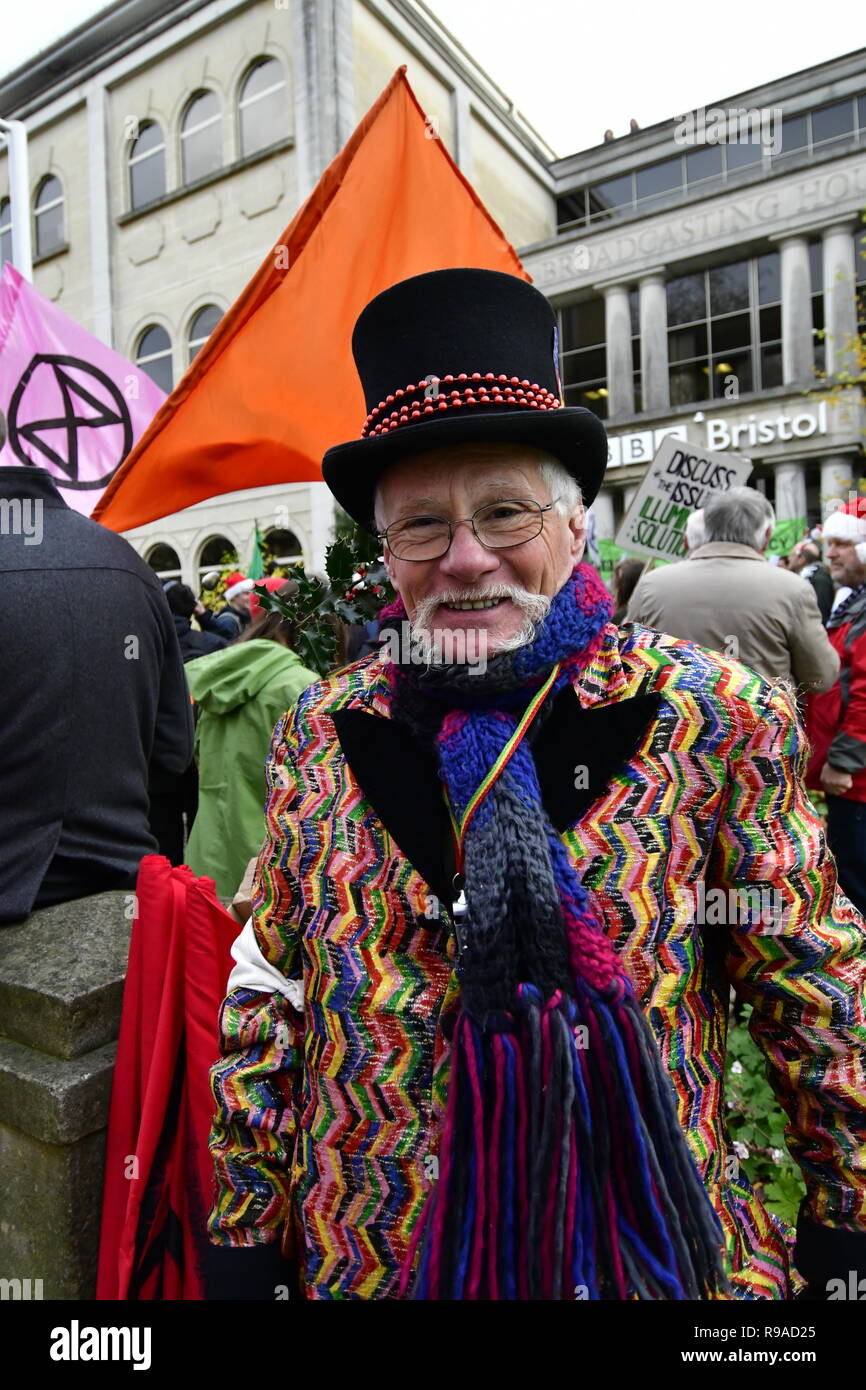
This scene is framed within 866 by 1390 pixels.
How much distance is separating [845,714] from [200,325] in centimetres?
1771

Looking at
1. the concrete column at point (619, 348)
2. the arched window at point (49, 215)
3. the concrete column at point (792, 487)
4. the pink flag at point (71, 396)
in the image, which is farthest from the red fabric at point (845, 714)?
the arched window at point (49, 215)

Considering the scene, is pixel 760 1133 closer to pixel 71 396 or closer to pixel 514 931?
pixel 514 931

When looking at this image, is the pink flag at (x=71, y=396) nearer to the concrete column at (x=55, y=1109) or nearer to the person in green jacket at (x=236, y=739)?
the person in green jacket at (x=236, y=739)

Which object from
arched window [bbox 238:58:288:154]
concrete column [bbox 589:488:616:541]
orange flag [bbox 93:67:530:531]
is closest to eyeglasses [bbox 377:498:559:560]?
orange flag [bbox 93:67:530:531]

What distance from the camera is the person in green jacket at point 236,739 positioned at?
3.57 meters

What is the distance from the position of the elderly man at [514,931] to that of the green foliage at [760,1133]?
5.62 ft

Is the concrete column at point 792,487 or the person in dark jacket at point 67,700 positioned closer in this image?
Answer: the person in dark jacket at point 67,700

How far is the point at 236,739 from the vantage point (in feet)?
12.1

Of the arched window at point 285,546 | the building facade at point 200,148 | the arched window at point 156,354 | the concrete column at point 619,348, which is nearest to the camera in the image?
the building facade at point 200,148

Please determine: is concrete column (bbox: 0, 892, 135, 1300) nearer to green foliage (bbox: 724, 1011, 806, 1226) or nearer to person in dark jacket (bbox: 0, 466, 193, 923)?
person in dark jacket (bbox: 0, 466, 193, 923)

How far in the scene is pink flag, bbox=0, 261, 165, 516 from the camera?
4.75 meters

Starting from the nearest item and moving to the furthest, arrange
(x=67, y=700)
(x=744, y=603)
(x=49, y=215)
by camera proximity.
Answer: (x=67, y=700) → (x=744, y=603) → (x=49, y=215)

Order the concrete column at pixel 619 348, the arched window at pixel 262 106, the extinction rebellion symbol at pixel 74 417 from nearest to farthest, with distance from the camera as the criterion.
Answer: the extinction rebellion symbol at pixel 74 417 < the arched window at pixel 262 106 < the concrete column at pixel 619 348

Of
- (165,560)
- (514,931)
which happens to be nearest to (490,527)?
(514,931)
